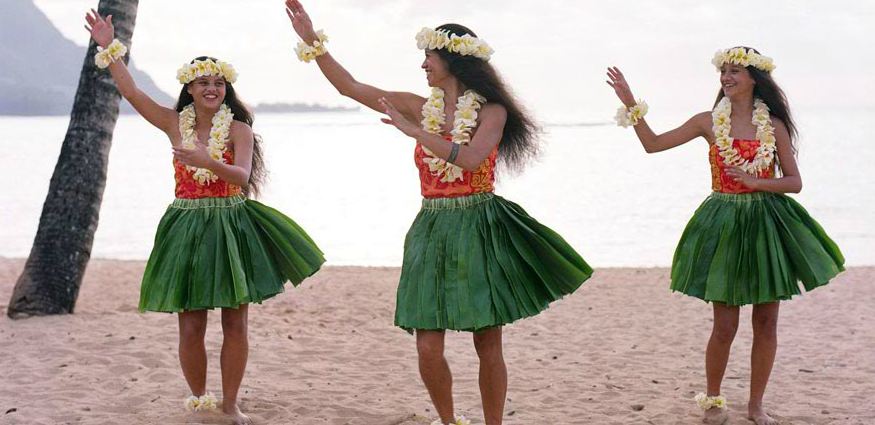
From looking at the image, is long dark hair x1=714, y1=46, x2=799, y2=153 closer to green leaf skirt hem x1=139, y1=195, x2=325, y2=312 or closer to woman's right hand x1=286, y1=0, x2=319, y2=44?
woman's right hand x1=286, y1=0, x2=319, y2=44

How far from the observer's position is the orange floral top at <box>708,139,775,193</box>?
4590mm

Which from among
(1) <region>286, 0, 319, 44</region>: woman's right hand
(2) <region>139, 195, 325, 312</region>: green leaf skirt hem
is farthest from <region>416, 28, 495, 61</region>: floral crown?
(2) <region>139, 195, 325, 312</region>: green leaf skirt hem

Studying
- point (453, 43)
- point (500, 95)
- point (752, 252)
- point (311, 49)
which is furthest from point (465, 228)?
point (752, 252)

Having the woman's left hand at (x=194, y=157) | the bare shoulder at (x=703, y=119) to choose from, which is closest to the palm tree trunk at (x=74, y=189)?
the woman's left hand at (x=194, y=157)

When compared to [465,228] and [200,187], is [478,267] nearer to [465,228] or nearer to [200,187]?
[465,228]

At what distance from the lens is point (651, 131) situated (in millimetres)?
4691

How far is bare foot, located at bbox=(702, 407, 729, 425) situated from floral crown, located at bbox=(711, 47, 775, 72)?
5.34ft

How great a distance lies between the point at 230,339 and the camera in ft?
15.2

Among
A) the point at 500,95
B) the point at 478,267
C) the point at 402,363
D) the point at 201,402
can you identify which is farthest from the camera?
the point at 402,363

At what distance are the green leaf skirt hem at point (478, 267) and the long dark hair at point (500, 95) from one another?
A: 0.23 meters

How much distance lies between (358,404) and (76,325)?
9.29ft

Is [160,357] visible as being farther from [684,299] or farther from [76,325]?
[684,299]

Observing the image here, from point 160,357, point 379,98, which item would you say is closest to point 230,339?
point 379,98

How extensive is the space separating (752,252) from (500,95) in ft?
4.71
